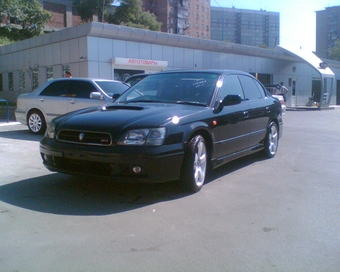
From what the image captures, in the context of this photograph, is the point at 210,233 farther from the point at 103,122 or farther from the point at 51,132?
the point at 51,132

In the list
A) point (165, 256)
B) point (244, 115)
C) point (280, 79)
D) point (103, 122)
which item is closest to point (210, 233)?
point (165, 256)

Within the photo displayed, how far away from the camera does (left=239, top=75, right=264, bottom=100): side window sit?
6992 mm

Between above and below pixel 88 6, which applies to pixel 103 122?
below

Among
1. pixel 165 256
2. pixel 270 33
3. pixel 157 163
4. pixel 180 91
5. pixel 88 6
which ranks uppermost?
pixel 270 33

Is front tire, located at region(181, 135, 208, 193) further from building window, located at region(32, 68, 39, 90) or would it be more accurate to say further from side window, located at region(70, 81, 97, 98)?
building window, located at region(32, 68, 39, 90)

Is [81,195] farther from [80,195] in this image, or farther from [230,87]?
[230,87]

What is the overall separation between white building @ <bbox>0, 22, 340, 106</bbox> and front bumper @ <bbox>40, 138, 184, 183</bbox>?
14142mm

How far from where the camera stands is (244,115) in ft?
21.3

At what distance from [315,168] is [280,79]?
86.9ft

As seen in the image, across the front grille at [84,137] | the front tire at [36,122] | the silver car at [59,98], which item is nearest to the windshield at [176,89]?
the front grille at [84,137]

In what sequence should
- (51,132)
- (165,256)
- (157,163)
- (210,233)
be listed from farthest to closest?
1. (51,132)
2. (157,163)
3. (210,233)
4. (165,256)

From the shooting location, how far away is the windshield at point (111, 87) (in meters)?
10.0

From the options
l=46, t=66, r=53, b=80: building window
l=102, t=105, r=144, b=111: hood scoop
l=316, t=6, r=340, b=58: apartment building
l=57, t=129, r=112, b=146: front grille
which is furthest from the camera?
l=316, t=6, r=340, b=58: apartment building

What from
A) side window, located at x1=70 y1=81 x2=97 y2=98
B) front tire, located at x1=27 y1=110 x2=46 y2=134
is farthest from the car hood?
front tire, located at x1=27 y1=110 x2=46 y2=134
